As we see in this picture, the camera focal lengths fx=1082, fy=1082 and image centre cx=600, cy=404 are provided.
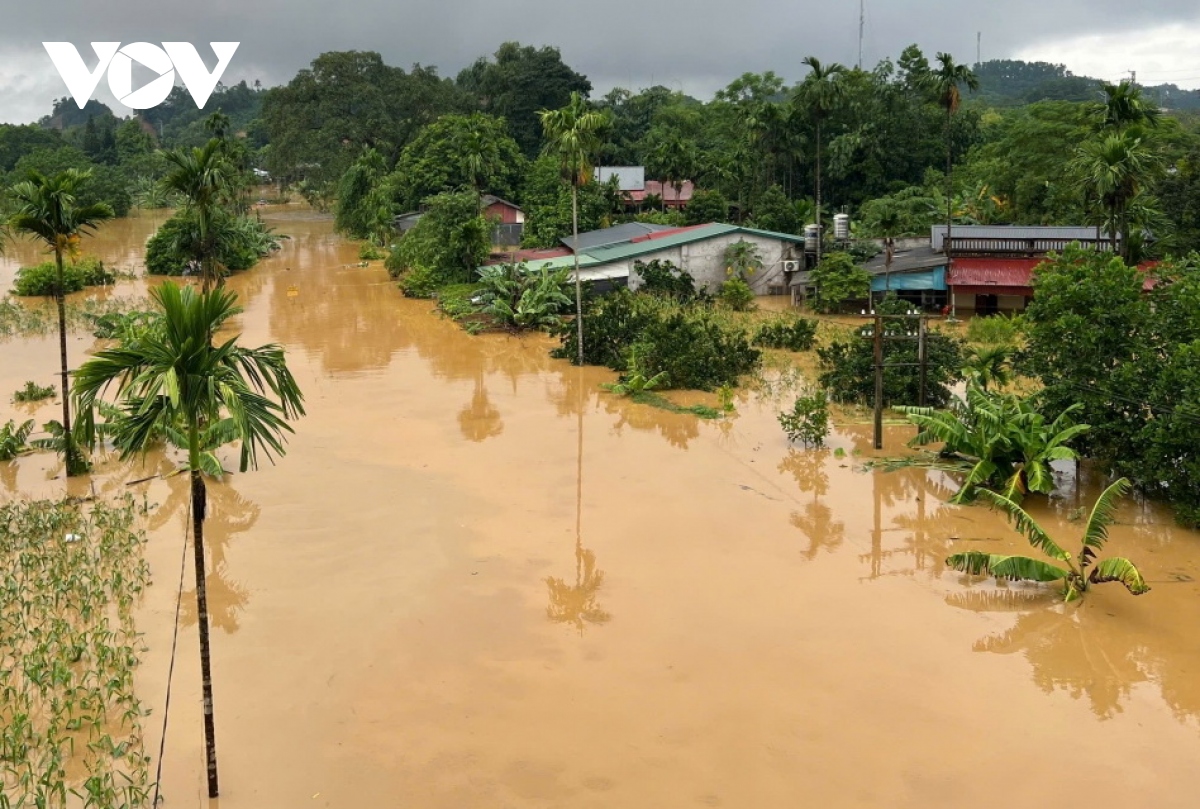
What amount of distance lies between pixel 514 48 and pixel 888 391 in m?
52.1

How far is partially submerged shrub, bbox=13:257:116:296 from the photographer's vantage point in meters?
35.0

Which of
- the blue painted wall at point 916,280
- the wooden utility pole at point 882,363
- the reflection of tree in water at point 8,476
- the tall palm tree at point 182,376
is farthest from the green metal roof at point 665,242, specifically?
the tall palm tree at point 182,376

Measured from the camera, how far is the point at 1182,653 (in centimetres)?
1087

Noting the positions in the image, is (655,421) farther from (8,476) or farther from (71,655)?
(71,655)

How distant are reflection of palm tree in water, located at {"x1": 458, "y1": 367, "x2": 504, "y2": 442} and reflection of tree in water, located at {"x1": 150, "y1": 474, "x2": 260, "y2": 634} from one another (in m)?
4.58

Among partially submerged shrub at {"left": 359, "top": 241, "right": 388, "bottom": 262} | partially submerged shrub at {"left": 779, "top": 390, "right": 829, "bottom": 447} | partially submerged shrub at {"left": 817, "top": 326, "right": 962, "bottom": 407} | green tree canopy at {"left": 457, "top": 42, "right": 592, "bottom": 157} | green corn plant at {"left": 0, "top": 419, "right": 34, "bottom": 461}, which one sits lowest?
green corn plant at {"left": 0, "top": 419, "right": 34, "bottom": 461}

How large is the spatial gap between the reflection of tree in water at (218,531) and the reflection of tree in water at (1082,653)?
809cm

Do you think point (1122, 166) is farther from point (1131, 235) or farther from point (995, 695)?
point (995, 695)

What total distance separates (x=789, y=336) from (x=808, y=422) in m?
8.02

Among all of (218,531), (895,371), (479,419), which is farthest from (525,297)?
(218,531)

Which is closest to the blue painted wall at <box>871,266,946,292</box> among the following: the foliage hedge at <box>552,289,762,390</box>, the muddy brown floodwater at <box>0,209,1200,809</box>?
the foliage hedge at <box>552,289,762,390</box>

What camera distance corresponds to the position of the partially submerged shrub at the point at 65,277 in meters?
A: 35.0

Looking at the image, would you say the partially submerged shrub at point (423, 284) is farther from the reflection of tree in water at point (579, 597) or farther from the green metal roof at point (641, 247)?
the reflection of tree in water at point (579, 597)

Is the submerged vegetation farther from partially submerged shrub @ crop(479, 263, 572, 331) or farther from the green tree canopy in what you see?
the green tree canopy
